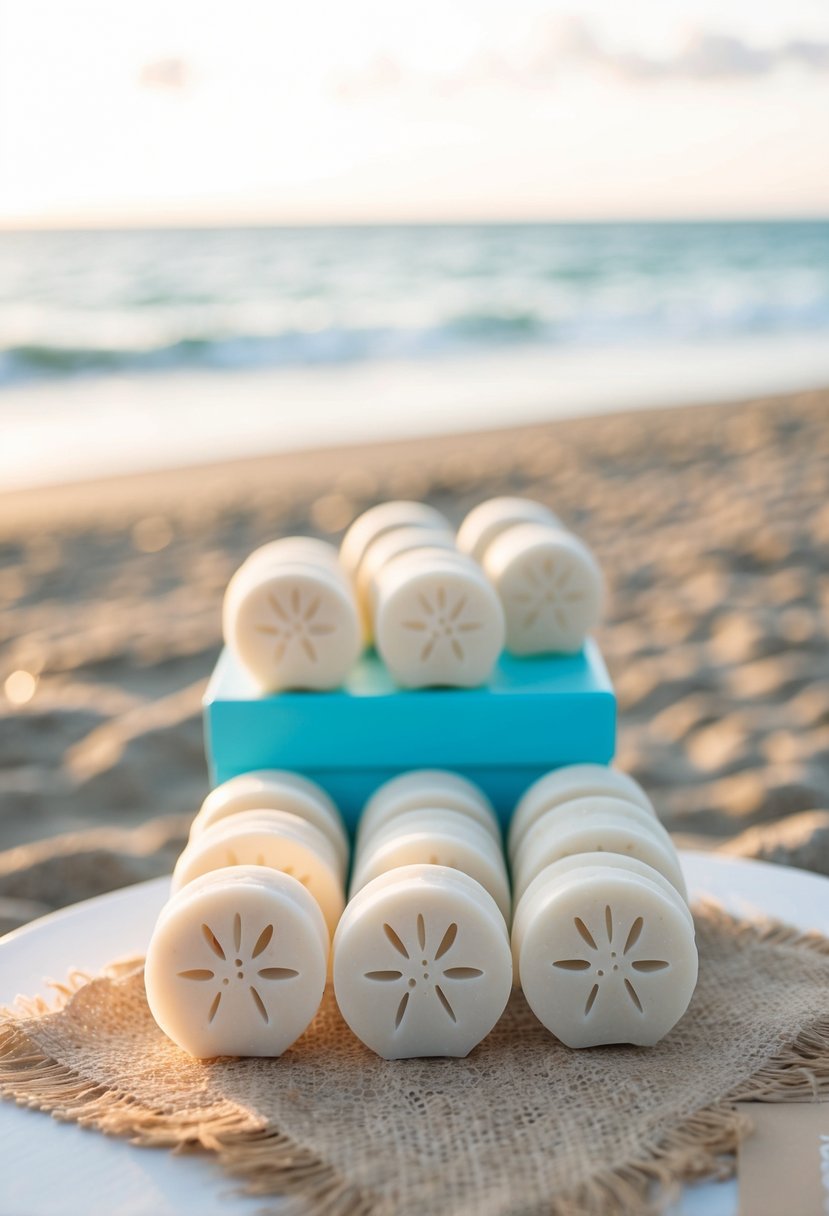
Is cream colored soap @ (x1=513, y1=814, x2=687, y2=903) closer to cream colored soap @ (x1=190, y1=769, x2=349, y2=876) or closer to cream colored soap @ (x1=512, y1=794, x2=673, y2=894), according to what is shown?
cream colored soap @ (x1=512, y1=794, x2=673, y2=894)

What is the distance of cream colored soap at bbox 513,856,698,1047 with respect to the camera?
1321 mm

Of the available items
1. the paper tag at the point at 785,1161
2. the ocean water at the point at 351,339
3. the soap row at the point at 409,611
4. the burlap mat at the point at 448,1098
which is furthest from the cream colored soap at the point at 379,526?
the ocean water at the point at 351,339

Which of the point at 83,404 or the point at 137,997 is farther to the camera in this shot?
the point at 83,404

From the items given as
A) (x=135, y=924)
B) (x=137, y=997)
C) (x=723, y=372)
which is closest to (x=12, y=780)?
(x=135, y=924)

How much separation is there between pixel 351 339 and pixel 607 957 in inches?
391

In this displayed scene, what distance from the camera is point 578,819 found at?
1499mm

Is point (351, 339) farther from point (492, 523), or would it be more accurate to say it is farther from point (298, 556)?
point (298, 556)

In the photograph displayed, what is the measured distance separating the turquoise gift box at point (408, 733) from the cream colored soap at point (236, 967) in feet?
1.42

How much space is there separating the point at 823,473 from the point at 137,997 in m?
5.06

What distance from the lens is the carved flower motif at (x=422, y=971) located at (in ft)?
4.32

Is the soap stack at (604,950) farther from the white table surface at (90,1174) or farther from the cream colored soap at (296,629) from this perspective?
the cream colored soap at (296,629)

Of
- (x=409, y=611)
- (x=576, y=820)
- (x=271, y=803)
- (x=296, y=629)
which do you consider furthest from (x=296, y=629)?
(x=576, y=820)

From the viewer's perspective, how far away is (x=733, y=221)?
1096 inches

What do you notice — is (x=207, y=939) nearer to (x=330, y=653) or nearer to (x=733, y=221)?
(x=330, y=653)
